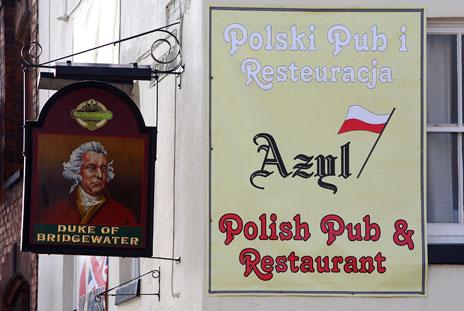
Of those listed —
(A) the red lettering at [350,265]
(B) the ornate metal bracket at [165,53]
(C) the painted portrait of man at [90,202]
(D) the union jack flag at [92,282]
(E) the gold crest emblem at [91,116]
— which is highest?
(B) the ornate metal bracket at [165,53]

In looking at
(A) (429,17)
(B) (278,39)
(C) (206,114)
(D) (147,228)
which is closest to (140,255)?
(D) (147,228)

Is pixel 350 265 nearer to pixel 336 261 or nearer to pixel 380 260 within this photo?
pixel 336 261

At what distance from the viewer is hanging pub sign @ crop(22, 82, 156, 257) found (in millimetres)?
11227

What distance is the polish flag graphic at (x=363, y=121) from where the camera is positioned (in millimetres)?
10453

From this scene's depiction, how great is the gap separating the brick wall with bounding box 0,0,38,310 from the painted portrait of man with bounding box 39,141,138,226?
8958 millimetres

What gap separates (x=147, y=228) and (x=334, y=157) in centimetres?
181

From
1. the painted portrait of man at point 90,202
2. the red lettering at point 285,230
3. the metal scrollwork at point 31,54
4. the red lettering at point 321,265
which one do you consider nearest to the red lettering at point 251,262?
the red lettering at point 285,230

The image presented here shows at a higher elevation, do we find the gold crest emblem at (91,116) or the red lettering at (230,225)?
the gold crest emblem at (91,116)

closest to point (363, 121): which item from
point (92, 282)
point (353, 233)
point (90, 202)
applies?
point (353, 233)

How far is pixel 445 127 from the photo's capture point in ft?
35.1

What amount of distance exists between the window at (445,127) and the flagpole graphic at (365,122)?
448 millimetres

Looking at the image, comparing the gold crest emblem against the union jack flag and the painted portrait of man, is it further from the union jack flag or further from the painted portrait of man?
the union jack flag

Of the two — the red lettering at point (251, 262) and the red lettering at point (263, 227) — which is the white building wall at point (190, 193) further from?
the red lettering at point (263, 227)

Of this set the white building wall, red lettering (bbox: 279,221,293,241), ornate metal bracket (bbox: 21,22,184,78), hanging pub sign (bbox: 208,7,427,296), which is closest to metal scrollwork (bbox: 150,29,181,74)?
ornate metal bracket (bbox: 21,22,184,78)
